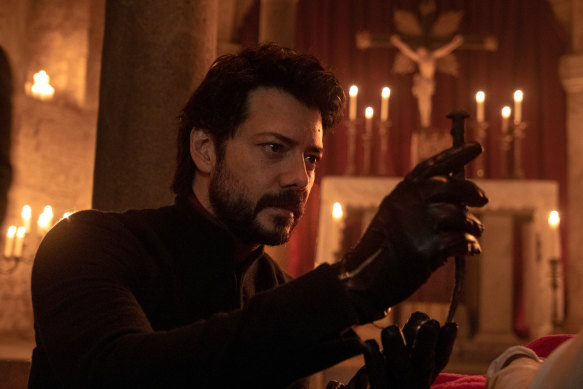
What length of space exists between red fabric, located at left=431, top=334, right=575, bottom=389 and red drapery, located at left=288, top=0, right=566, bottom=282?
20.3 feet

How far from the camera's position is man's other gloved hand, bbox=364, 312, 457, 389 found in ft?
3.53

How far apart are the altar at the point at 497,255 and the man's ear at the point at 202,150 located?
3.29 metres

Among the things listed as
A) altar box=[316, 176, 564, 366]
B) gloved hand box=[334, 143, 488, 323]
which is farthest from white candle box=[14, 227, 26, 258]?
gloved hand box=[334, 143, 488, 323]

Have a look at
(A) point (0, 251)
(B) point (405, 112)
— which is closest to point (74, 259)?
(A) point (0, 251)

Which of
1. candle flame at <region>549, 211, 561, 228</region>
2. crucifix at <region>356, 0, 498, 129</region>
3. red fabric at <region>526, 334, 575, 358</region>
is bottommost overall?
red fabric at <region>526, 334, 575, 358</region>

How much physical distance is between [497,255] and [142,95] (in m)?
3.15

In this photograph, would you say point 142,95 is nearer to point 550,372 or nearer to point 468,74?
point 550,372

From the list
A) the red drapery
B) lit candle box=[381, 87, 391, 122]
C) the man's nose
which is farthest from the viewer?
the red drapery

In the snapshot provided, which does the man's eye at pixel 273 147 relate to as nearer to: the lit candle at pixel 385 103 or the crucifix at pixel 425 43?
the lit candle at pixel 385 103

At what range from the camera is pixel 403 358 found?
1.08m

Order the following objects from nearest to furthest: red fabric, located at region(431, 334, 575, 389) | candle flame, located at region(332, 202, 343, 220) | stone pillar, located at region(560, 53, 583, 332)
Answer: red fabric, located at region(431, 334, 575, 389) < candle flame, located at region(332, 202, 343, 220) < stone pillar, located at region(560, 53, 583, 332)

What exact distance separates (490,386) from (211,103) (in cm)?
90

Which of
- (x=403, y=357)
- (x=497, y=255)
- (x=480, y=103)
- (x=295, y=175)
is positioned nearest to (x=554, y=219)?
(x=497, y=255)

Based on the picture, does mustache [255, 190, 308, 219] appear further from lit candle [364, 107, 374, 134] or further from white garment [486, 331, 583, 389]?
lit candle [364, 107, 374, 134]
